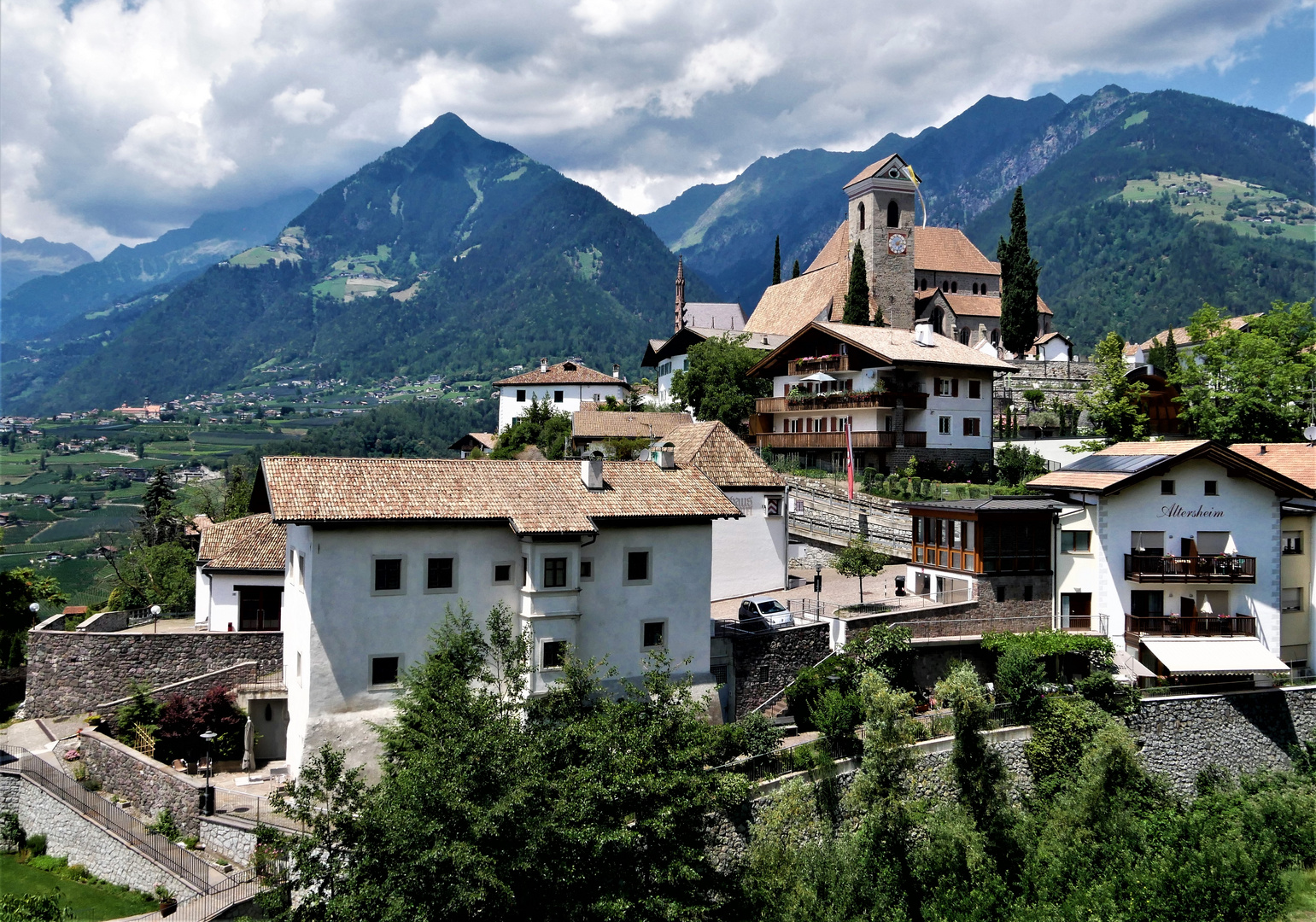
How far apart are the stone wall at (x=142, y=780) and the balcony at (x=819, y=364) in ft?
132

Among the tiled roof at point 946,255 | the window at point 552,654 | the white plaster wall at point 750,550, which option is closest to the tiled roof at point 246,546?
the window at point 552,654

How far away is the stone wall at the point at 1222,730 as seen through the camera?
32.2m

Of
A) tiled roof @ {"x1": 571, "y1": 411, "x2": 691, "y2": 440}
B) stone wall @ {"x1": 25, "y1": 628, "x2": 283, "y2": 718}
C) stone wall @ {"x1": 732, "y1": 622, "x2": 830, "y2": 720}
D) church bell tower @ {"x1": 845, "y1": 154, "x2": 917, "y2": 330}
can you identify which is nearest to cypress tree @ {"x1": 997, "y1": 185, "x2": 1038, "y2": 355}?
church bell tower @ {"x1": 845, "y1": 154, "x2": 917, "y2": 330}

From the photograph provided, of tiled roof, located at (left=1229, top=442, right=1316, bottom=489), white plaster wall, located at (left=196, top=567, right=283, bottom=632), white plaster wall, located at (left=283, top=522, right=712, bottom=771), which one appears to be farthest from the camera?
tiled roof, located at (left=1229, top=442, right=1316, bottom=489)

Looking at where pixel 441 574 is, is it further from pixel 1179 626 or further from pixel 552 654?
pixel 1179 626

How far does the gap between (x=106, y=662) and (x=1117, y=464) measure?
36245mm

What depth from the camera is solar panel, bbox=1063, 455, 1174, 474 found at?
3538 cm

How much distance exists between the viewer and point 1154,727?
3228 cm

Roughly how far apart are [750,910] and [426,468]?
49.0ft

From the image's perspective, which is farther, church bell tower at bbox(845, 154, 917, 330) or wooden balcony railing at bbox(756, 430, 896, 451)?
church bell tower at bbox(845, 154, 917, 330)

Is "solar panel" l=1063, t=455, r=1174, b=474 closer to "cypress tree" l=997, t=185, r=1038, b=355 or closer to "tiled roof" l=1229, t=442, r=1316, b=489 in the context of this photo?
"tiled roof" l=1229, t=442, r=1316, b=489

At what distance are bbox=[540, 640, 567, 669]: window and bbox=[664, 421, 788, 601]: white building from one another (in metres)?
12.1

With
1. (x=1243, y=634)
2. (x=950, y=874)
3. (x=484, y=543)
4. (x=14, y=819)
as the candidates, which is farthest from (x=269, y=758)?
(x=1243, y=634)

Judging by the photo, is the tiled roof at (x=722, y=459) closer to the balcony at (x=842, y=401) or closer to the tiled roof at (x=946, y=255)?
the balcony at (x=842, y=401)
